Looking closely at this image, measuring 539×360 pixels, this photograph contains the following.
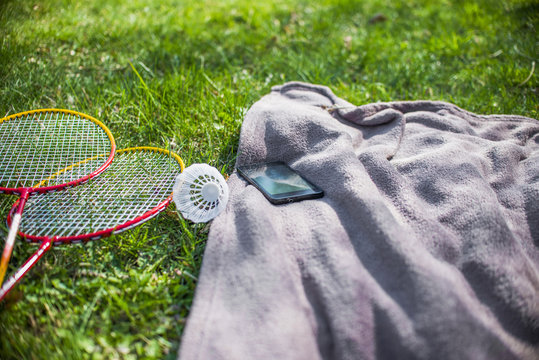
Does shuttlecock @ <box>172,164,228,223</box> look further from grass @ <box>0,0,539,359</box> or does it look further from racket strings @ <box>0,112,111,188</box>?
racket strings @ <box>0,112,111,188</box>

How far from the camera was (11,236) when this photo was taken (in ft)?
4.81

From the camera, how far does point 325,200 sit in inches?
71.7

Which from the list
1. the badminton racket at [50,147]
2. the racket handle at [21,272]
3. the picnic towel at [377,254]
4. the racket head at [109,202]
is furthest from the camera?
the badminton racket at [50,147]

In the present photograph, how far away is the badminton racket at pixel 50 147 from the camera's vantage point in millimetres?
1921

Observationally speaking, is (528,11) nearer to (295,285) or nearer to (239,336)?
(295,285)

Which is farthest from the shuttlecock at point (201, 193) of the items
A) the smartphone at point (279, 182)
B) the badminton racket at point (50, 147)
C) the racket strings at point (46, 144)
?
the racket strings at point (46, 144)

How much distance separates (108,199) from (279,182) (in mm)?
808

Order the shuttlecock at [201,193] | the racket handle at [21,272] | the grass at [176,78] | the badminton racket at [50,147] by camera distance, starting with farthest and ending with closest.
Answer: the badminton racket at [50,147] < the shuttlecock at [201,193] < the grass at [176,78] < the racket handle at [21,272]

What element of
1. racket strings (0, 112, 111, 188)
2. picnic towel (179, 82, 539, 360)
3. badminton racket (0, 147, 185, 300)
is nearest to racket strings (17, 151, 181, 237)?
badminton racket (0, 147, 185, 300)

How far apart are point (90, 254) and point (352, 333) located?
1.14 meters

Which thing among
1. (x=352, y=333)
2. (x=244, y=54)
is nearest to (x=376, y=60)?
(x=244, y=54)

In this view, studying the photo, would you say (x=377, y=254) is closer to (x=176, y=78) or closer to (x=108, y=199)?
(x=108, y=199)

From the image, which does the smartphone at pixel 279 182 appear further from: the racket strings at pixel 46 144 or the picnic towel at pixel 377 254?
the racket strings at pixel 46 144

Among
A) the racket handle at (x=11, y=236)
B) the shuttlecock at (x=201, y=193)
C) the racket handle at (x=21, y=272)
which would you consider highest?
the shuttlecock at (x=201, y=193)
